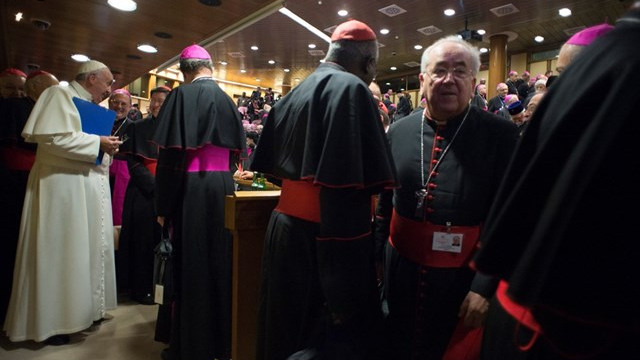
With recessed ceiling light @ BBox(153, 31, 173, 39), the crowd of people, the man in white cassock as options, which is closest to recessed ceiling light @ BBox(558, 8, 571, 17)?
the crowd of people

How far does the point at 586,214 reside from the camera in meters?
0.66

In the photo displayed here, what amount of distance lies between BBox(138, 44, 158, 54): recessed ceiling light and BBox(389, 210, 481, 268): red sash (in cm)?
674

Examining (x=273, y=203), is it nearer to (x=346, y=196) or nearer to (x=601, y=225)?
(x=346, y=196)

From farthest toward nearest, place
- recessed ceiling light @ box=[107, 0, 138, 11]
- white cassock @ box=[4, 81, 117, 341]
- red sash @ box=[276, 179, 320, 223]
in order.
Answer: recessed ceiling light @ box=[107, 0, 138, 11], white cassock @ box=[4, 81, 117, 341], red sash @ box=[276, 179, 320, 223]

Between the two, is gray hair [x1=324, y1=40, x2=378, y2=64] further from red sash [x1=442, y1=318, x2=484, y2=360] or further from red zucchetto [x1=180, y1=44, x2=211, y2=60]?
red zucchetto [x1=180, y1=44, x2=211, y2=60]

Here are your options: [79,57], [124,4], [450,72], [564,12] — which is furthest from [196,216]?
[564,12]

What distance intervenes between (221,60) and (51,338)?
13912 mm

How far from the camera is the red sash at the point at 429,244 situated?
5.16 feet

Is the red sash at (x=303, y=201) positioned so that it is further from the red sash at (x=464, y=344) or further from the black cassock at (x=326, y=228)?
the red sash at (x=464, y=344)

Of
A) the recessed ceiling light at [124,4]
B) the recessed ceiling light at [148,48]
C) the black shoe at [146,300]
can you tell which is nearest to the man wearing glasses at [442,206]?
the black shoe at [146,300]

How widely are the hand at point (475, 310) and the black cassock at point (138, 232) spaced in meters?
3.07

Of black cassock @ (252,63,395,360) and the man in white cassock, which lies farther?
the man in white cassock

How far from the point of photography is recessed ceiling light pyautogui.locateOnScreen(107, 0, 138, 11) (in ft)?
15.8

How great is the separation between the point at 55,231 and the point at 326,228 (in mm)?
2424
